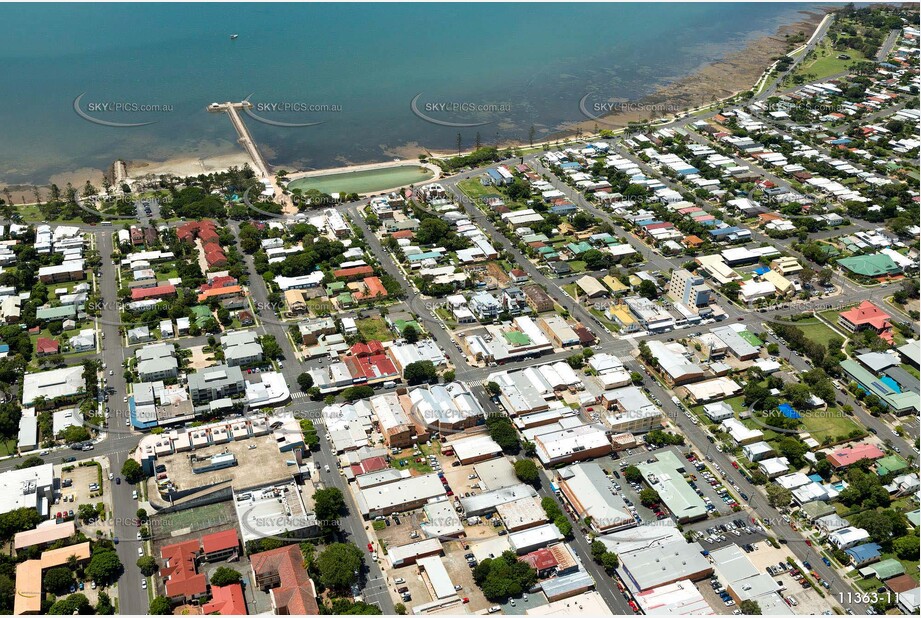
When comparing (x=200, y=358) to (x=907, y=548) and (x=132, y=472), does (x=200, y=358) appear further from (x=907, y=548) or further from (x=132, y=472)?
(x=907, y=548)

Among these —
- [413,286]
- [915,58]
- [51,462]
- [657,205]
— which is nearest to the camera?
[51,462]

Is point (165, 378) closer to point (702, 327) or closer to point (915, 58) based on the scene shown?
point (702, 327)

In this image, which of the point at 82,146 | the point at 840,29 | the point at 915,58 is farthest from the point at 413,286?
the point at 840,29

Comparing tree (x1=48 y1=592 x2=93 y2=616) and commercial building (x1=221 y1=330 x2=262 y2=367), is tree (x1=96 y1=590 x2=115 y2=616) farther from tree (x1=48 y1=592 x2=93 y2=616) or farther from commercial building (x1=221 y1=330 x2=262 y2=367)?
commercial building (x1=221 y1=330 x2=262 y2=367)

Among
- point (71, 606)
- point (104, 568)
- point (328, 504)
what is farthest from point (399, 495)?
point (71, 606)

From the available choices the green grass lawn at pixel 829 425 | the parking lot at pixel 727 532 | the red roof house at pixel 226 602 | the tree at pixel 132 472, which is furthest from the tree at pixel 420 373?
the green grass lawn at pixel 829 425

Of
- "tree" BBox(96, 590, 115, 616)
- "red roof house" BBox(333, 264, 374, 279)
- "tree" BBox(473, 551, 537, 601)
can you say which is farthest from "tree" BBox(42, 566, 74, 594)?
"red roof house" BBox(333, 264, 374, 279)
